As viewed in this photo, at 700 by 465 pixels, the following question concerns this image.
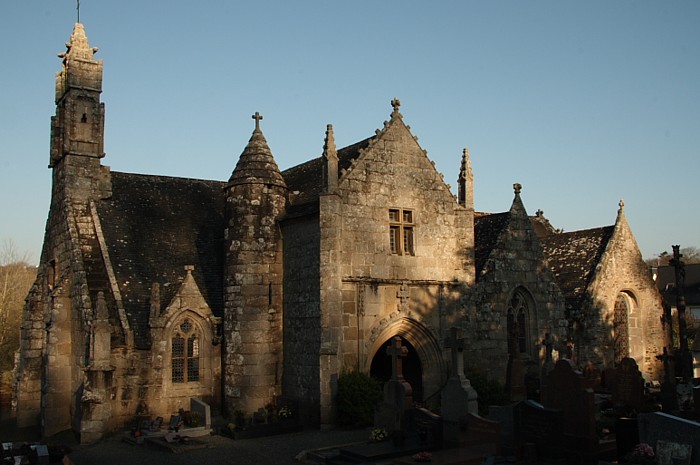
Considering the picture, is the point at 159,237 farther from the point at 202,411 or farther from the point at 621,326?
the point at 621,326

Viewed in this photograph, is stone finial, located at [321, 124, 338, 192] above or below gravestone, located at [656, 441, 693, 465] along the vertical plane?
above

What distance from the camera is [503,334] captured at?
973 inches

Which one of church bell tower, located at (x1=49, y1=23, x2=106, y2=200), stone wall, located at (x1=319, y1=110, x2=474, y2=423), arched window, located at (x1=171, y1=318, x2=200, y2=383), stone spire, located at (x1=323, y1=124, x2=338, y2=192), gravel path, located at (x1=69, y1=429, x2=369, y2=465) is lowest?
gravel path, located at (x1=69, y1=429, x2=369, y2=465)

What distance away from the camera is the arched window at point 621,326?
29.6 metres

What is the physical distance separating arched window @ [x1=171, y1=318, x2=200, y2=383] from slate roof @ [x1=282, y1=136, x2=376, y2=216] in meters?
4.91

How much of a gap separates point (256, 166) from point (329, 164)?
9.21ft

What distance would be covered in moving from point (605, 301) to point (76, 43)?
2293 centimetres

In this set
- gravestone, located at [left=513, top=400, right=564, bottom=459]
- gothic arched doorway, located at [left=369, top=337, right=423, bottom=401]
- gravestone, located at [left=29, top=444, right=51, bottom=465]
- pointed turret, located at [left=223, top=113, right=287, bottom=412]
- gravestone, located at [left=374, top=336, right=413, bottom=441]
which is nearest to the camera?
gravestone, located at [left=513, top=400, right=564, bottom=459]

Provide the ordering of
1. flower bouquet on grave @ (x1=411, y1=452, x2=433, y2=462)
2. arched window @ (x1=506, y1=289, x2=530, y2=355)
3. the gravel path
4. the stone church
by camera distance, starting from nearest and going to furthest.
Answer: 1. flower bouquet on grave @ (x1=411, y1=452, x2=433, y2=462)
2. the gravel path
3. the stone church
4. arched window @ (x1=506, y1=289, x2=530, y2=355)

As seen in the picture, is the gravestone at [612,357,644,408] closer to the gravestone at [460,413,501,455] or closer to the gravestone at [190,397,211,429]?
the gravestone at [460,413,501,455]

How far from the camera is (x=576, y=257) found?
3123 centimetres

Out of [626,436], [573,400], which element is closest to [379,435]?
[573,400]

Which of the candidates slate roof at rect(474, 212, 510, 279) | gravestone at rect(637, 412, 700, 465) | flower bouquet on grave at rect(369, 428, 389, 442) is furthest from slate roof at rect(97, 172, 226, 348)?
gravestone at rect(637, 412, 700, 465)

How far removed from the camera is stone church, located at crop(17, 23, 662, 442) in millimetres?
21062
